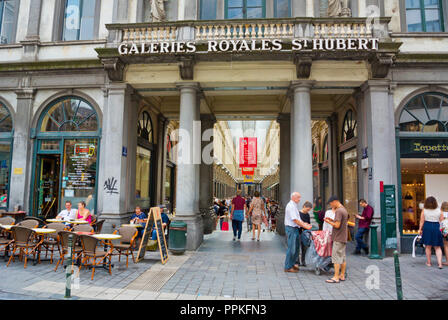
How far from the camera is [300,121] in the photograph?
34.0ft

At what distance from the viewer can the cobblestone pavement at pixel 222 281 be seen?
5.68m

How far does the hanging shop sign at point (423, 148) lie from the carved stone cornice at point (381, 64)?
92.4 inches

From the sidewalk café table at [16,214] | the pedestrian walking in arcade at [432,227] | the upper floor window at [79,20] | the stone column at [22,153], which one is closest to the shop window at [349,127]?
the pedestrian walking in arcade at [432,227]

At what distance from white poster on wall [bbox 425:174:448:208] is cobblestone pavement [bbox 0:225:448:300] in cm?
264

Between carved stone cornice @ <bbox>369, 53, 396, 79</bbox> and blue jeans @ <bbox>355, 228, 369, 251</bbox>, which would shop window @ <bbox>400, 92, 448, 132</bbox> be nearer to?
carved stone cornice @ <bbox>369, 53, 396, 79</bbox>

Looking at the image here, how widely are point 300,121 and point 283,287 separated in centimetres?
582

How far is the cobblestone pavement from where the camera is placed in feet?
18.6

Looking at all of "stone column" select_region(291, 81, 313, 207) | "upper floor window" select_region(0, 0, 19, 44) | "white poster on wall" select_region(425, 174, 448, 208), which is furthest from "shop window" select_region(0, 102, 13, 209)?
"white poster on wall" select_region(425, 174, 448, 208)

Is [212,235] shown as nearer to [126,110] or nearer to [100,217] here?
[100,217]

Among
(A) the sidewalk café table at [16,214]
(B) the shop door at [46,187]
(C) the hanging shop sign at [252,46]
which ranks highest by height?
(C) the hanging shop sign at [252,46]

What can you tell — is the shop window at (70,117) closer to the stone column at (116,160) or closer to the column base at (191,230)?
the stone column at (116,160)

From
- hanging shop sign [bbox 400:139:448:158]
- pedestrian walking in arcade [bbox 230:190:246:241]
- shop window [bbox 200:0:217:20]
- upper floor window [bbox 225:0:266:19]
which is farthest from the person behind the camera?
shop window [bbox 200:0:217:20]

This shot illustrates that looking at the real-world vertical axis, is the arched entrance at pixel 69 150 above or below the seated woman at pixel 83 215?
above
